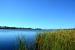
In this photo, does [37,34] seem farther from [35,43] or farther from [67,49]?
[67,49]

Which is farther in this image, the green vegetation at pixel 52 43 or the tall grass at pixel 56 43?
the tall grass at pixel 56 43

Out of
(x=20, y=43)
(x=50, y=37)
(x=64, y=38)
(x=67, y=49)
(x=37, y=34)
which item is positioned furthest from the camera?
(x=37, y=34)

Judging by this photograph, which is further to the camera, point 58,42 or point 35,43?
point 35,43

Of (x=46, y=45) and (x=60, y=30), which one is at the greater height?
(x=60, y=30)

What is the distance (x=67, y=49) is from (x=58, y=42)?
439mm

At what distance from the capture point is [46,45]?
267 inches

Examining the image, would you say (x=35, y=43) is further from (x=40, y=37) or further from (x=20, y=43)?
(x=20, y=43)

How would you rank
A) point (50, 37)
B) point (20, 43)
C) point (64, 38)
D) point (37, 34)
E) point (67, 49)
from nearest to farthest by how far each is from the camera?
point (20, 43)
point (67, 49)
point (64, 38)
point (50, 37)
point (37, 34)

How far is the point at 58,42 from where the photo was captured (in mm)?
6078

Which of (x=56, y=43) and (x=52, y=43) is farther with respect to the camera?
(x=52, y=43)

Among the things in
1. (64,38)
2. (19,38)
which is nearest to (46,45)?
(64,38)

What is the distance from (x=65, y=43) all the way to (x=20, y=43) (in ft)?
5.50

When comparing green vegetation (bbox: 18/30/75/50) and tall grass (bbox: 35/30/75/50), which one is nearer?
green vegetation (bbox: 18/30/75/50)

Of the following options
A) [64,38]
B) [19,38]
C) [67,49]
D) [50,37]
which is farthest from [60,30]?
[19,38]
